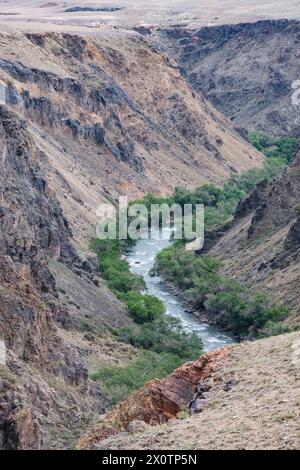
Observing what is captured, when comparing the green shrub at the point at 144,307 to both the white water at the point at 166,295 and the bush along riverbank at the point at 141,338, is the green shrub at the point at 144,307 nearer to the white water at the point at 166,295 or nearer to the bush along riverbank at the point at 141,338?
the bush along riverbank at the point at 141,338

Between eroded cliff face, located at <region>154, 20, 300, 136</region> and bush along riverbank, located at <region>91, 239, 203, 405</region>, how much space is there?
8028cm

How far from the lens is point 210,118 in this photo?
132 m

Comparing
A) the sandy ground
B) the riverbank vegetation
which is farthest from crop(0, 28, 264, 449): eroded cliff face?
the sandy ground

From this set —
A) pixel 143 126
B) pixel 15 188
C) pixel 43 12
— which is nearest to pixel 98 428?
pixel 15 188

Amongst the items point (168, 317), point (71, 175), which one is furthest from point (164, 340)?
point (71, 175)

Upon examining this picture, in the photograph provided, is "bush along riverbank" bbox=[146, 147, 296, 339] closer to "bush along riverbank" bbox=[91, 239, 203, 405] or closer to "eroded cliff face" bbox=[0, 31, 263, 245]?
"bush along riverbank" bbox=[91, 239, 203, 405]

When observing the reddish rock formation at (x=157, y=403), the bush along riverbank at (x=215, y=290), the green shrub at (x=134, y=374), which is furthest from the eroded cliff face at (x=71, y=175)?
the bush along riverbank at (x=215, y=290)

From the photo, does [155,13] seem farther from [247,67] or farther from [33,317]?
Answer: [33,317]

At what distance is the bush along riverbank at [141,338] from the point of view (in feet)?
163

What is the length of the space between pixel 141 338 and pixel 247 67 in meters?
110

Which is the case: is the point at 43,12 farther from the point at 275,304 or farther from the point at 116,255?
the point at 275,304

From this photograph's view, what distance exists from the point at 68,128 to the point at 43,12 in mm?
78144

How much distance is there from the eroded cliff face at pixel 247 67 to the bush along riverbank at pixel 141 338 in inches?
3161

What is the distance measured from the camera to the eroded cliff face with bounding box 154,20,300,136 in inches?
→ 6255
